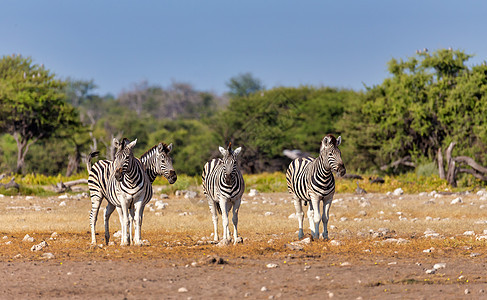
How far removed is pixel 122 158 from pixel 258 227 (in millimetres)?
5177

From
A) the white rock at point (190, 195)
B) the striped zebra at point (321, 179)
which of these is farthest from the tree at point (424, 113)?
the striped zebra at point (321, 179)

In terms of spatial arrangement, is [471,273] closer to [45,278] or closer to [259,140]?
[45,278]

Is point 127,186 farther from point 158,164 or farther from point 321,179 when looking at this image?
point 321,179

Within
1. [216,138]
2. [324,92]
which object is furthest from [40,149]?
[324,92]

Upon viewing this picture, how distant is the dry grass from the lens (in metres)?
11.6

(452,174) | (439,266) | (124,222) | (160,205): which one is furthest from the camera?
(452,174)

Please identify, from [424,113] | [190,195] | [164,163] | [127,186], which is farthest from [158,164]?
[424,113]

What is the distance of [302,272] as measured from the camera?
9711 millimetres

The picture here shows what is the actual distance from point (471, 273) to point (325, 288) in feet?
8.18

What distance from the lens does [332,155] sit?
40.4 ft

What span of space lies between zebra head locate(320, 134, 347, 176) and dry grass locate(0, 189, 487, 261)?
145 cm

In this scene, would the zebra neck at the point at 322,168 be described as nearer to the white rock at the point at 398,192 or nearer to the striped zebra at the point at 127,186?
the striped zebra at the point at 127,186

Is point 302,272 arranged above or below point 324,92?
below

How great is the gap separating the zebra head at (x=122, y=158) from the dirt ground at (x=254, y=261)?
4.60 feet
